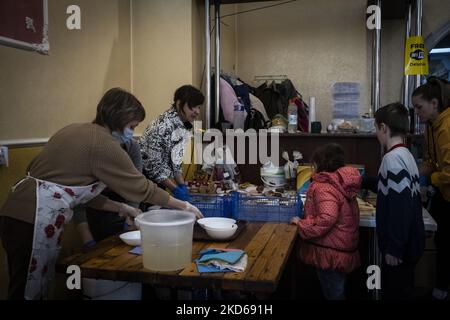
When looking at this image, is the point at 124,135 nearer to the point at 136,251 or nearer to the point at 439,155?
the point at 136,251

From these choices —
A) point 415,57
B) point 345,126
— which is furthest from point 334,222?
point 415,57

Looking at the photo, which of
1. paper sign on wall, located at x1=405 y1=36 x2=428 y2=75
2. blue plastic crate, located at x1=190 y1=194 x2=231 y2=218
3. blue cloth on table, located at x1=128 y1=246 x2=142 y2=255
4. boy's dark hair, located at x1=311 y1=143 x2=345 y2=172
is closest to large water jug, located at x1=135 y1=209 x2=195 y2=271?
blue cloth on table, located at x1=128 y1=246 x2=142 y2=255

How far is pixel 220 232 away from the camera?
189 centimetres

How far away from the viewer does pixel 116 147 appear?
171cm

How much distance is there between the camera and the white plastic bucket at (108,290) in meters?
1.90

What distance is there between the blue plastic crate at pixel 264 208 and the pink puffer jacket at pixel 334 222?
105 mm

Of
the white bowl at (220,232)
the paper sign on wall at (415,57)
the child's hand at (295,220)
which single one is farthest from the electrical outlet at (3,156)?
the paper sign on wall at (415,57)

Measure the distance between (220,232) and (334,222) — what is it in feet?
2.03

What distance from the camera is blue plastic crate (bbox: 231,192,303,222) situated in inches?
91.0

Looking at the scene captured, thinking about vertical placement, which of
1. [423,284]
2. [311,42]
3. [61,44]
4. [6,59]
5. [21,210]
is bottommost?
[423,284]

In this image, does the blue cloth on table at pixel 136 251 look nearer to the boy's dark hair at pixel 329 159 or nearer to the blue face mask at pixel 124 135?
the blue face mask at pixel 124 135
